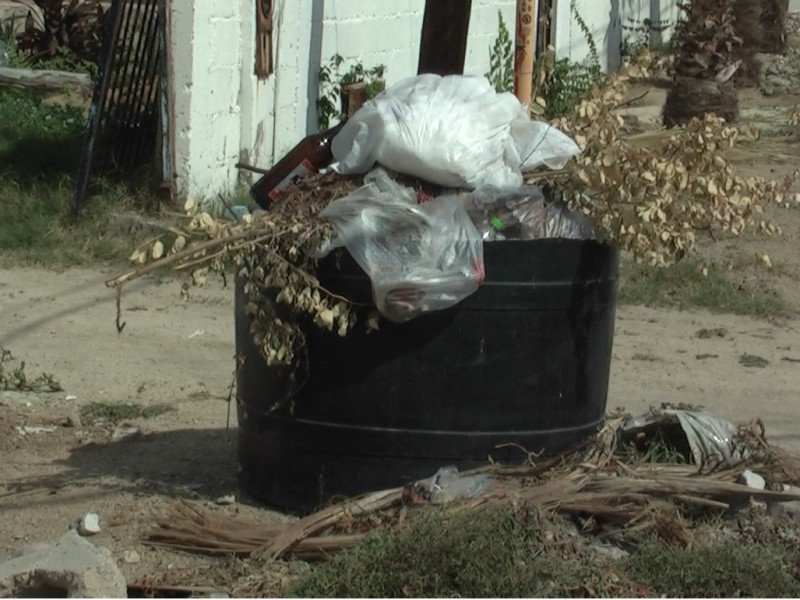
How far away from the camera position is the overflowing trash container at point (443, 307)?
423 centimetres

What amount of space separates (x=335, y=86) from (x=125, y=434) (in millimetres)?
5308

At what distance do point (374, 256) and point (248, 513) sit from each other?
106cm

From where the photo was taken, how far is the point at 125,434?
574 cm

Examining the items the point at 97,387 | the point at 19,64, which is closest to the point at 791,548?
the point at 97,387

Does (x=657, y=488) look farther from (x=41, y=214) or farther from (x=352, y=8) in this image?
(x=352, y=8)

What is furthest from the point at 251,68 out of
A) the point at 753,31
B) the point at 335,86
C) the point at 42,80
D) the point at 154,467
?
the point at 753,31

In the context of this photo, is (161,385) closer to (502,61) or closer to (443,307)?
(443,307)

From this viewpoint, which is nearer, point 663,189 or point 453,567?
point 453,567

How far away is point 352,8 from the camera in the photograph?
1073 centimetres

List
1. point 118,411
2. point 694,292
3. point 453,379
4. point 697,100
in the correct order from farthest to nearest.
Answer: point 697,100, point 694,292, point 118,411, point 453,379

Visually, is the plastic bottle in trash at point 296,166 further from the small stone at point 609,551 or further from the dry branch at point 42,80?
the dry branch at point 42,80

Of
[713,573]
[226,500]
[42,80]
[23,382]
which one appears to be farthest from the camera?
[42,80]

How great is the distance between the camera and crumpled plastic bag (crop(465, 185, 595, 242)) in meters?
4.37

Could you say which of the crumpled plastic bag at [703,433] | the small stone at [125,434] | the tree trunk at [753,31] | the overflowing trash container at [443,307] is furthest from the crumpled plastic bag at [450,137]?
the tree trunk at [753,31]
